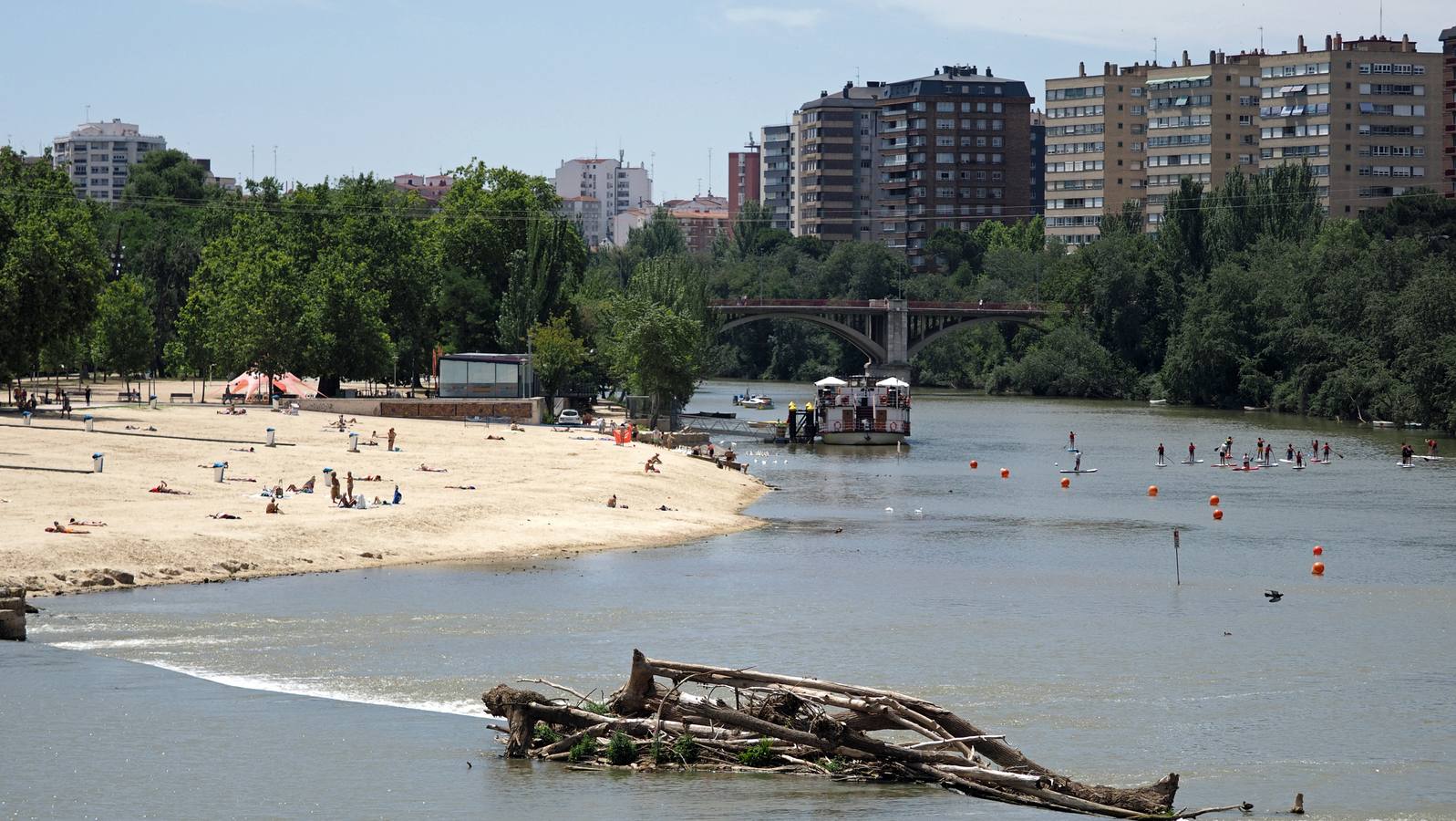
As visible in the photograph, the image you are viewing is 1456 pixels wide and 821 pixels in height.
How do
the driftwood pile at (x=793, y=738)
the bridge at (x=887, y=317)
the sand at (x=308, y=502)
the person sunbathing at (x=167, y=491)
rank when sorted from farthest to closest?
the bridge at (x=887, y=317) → the person sunbathing at (x=167, y=491) → the sand at (x=308, y=502) → the driftwood pile at (x=793, y=738)

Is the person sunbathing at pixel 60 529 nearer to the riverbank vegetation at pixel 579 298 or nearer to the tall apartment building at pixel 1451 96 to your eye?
the riverbank vegetation at pixel 579 298

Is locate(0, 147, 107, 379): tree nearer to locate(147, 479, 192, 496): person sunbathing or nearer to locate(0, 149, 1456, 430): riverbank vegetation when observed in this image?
locate(0, 149, 1456, 430): riverbank vegetation

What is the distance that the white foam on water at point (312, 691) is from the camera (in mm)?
29844

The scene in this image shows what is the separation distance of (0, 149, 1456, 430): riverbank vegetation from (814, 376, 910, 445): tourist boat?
29.0 feet

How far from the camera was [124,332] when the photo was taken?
12162 cm

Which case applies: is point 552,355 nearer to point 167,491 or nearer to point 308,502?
point 308,502

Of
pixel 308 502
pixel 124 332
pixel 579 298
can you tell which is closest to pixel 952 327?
pixel 579 298

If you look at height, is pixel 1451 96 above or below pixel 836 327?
above

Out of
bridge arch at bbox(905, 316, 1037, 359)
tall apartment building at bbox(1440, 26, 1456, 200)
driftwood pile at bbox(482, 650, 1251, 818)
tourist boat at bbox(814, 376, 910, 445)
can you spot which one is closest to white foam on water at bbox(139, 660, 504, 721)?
driftwood pile at bbox(482, 650, 1251, 818)

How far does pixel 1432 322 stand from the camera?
112188mm

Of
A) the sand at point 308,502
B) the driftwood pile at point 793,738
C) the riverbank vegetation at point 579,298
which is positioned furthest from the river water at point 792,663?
the riverbank vegetation at point 579,298

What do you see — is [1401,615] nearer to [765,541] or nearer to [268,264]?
[765,541]

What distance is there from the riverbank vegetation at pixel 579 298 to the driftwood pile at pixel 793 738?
59925 mm

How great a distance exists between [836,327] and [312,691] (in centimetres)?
13607
